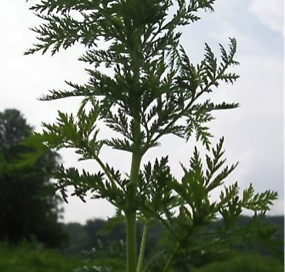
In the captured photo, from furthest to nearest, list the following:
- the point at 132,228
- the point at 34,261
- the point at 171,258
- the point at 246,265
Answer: the point at 34,261 < the point at 246,265 < the point at 132,228 < the point at 171,258

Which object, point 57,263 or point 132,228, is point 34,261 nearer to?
point 57,263

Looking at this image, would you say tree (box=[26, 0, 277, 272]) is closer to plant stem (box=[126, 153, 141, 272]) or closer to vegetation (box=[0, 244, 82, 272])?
plant stem (box=[126, 153, 141, 272])

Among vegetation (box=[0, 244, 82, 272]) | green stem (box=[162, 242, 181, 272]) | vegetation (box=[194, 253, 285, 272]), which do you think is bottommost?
vegetation (box=[0, 244, 82, 272])

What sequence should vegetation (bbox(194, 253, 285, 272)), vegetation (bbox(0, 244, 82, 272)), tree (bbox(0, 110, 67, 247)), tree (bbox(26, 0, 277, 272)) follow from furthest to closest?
1. tree (bbox(0, 110, 67, 247))
2. vegetation (bbox(0, 244, 82, 272))
3. vegetation (bbox(194, 253, 285, 272))
4. tree (bbox(26, 0, 277, 272))

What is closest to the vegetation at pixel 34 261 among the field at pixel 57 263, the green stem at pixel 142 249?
the field at pixel 57 263

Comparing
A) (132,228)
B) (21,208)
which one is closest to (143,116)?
(132,228)

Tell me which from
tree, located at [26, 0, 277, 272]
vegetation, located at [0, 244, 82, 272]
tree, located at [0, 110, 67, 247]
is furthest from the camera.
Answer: tree, located at [0, 110, 67, 247]

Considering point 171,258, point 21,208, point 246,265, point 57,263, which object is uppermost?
point 21,208

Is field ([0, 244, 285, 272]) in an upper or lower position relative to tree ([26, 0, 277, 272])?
lower

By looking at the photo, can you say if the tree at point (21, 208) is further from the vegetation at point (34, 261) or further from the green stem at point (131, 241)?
the green stem at point (131, 241)

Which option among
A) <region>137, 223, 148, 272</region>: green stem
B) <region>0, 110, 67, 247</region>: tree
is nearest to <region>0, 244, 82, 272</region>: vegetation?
<region>0, 110, 67, 247</region>: tree

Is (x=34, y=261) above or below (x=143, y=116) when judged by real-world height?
below

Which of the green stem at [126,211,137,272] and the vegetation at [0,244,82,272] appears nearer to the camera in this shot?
the green stem at [126,211,137,272]

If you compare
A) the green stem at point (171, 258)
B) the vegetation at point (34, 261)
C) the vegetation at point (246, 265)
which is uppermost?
the green stem at point (171, 258)
